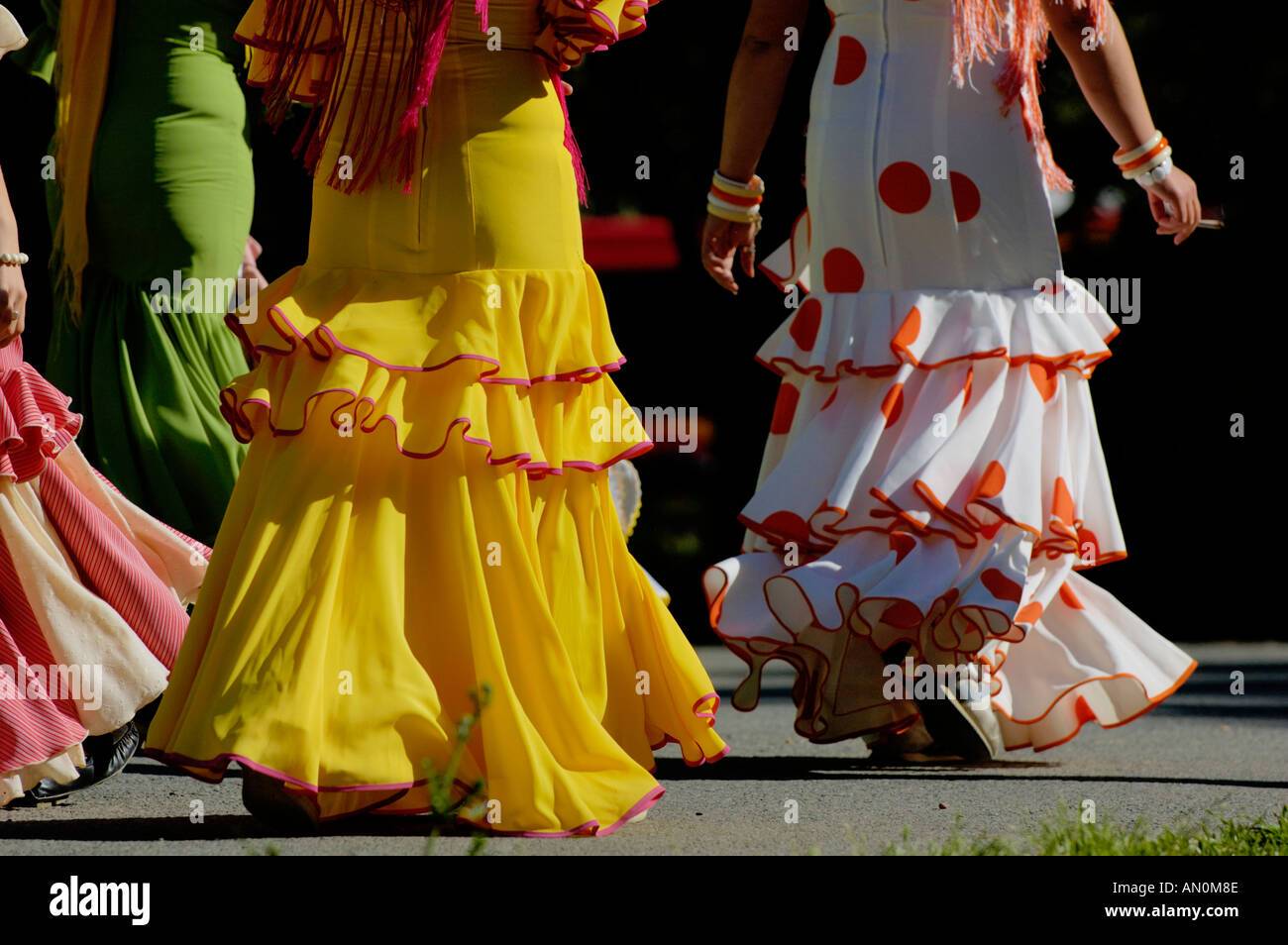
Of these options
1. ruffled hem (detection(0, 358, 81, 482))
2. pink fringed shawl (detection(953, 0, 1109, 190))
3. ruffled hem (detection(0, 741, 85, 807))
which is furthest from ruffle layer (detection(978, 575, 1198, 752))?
ruffled hem (detection(0, 358, 81, 482))

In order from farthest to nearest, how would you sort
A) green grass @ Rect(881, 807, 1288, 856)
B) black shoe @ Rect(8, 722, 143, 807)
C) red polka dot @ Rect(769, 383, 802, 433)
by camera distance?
red polka dot @ Rect(769, 383, 802, 433) < black shoe @ Rect(8, 722, 143, 807) < green grass @ Rect(881, 807, 1288, 856)

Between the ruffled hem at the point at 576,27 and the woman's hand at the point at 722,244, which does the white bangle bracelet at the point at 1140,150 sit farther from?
the ruffled hem at the point at 576,27

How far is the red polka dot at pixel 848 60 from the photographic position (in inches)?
181

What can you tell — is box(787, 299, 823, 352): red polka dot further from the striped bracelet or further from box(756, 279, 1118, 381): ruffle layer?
the striped bracelet

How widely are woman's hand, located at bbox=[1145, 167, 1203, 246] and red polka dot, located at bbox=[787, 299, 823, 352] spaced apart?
0.79m

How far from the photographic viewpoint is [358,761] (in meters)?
3.20

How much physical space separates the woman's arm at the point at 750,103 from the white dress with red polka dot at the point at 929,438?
13 cm

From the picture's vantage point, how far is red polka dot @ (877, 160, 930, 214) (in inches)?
178

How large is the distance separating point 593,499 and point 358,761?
0.69 meters

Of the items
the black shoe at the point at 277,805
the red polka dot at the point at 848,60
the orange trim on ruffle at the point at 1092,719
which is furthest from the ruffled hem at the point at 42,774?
the red polka dot at the point at 848,60

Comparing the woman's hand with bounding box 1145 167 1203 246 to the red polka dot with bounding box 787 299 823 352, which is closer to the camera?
the woman's hand with bounding box 1145 167 1203 246

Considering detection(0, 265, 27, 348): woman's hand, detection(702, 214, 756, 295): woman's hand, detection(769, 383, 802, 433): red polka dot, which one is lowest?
detection(769, 383, 802, 433): red polka dot

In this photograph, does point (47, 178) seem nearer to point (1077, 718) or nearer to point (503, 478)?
point (503, 478)

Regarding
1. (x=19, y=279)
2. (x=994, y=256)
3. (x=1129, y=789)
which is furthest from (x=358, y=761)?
(x=994, y=256)
